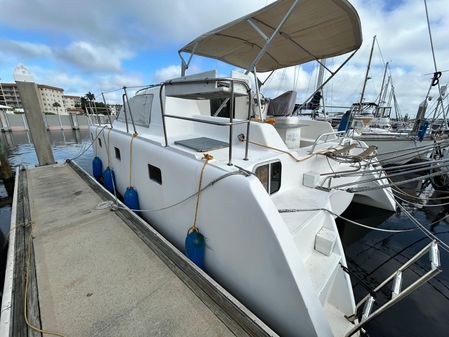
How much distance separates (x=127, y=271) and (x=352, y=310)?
2.29 metres

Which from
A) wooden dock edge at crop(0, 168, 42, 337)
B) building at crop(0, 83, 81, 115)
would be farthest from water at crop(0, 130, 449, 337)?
building at crop(0, 83, 81, 115)

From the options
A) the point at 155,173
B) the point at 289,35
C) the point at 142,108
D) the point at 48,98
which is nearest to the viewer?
the point at 155,173

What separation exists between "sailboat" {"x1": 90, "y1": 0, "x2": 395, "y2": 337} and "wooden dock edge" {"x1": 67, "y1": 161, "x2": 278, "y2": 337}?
0.15 metres

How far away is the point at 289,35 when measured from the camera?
3.77 meters

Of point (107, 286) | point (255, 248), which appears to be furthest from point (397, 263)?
point (107, 286)

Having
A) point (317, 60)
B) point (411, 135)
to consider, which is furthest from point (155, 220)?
point (411, 135)

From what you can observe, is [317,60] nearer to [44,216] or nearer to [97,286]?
[97,286]

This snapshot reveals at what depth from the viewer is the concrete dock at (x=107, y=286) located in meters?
1.68

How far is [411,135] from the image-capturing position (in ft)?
29.9

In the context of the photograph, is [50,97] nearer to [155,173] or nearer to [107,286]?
[155,173]

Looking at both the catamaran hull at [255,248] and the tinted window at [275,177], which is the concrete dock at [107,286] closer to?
the catamaran hull at [255,248]

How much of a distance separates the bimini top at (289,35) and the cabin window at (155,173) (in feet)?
7.27

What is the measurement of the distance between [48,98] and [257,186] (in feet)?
332

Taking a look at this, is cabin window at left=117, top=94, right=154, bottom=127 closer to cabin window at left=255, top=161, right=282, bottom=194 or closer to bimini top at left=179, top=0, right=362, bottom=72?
bimini top at left=179, top=0, right=362, bottom=72
